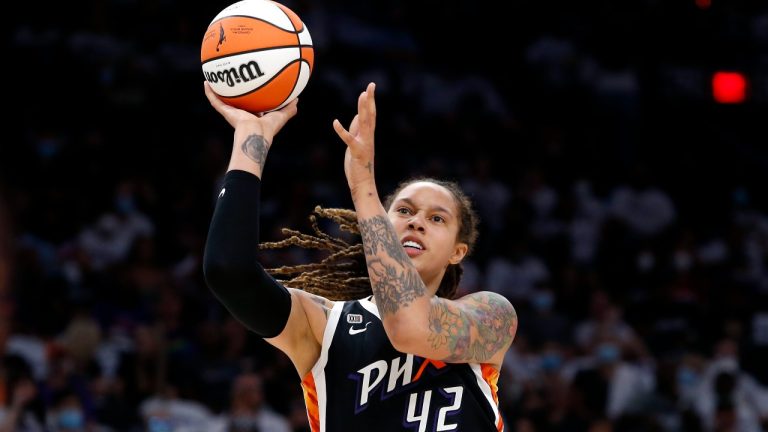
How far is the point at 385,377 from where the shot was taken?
11.6ft

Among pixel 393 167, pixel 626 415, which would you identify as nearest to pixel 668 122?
pixel 393 167

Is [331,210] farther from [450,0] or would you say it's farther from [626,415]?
[450,0]

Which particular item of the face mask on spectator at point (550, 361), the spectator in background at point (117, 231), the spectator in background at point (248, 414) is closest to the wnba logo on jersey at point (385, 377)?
the spectator in background at point (248, 414)

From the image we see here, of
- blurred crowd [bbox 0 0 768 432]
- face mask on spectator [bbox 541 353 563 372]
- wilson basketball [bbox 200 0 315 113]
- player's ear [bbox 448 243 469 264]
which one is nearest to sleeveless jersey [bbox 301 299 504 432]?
player's ear [bbox 448 243 469 264]

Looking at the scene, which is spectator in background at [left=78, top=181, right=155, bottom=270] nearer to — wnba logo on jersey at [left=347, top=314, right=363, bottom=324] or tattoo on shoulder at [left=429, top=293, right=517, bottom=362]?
wnba logo on jersey at [left=347, top=314, right=363, bottom=324]

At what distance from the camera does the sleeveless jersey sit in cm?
349

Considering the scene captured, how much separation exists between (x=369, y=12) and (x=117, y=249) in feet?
20.2

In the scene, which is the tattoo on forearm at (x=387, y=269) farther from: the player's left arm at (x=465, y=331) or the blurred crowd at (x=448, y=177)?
the blurred crowd at (x=448, y=177)

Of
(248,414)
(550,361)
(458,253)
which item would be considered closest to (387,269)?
(458,253)

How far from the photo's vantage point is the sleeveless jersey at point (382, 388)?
349 centimetres

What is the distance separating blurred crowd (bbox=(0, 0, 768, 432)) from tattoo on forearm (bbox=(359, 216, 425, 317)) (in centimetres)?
552

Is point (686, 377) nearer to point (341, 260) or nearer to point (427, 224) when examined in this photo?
point (341, 260)

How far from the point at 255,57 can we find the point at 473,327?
3.67 ft

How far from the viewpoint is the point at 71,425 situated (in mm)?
8203
